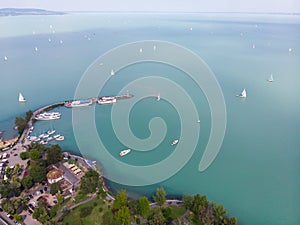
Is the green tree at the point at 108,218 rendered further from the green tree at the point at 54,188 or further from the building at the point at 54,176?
the building at the point at 54,176

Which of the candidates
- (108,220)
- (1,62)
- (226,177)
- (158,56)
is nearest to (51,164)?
(108,220)

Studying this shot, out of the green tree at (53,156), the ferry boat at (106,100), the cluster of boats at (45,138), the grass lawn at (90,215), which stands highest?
the ferry boat at (106,100)

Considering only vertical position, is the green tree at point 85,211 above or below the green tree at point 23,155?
below

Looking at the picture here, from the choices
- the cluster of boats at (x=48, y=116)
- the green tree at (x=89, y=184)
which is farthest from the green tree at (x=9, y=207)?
the cluster of boats at (x=48, y=116)

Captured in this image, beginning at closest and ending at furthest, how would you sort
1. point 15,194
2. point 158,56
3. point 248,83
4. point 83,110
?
point 15,194 < point 83,110 < point 248,83 < point 158,56

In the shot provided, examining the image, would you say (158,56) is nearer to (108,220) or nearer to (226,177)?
(226,177)

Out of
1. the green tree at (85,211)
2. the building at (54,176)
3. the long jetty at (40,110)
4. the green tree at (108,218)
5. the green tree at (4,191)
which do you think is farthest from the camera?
the long jetty at (40,110)
